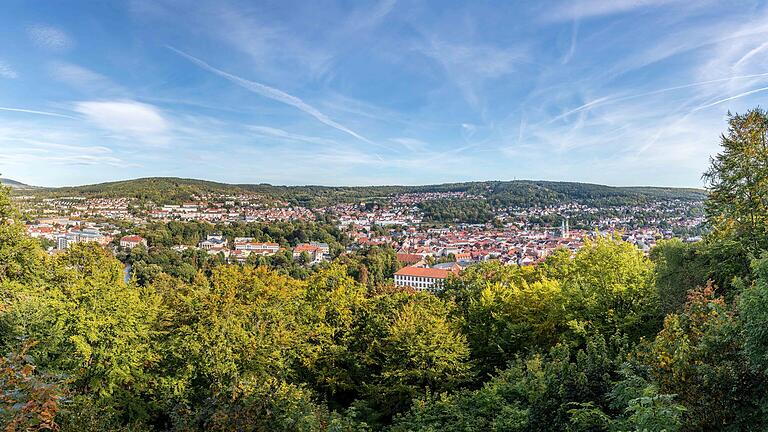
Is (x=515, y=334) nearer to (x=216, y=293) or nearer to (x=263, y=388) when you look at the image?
(x=263, y=388)

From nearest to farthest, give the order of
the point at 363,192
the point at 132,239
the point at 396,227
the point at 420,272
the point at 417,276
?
the point at 417,276 → the point at 420,272 → the point at 132,239 → the point at 396,227 → the point at 363,192

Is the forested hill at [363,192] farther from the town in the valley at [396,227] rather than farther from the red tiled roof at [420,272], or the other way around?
the red tiled roof at [420,272]

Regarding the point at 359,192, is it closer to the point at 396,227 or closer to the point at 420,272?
the point at 396,227

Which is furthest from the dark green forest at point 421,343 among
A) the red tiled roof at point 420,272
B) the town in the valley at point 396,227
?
the red tiled roof at point 420,272

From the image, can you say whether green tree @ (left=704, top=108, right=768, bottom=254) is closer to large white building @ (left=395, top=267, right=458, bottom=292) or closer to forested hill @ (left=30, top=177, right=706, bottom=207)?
large white building @ (left=395, top=267, right=458, bottom=292)

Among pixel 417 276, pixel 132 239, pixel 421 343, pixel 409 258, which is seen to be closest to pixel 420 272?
A: pixel 417 276
